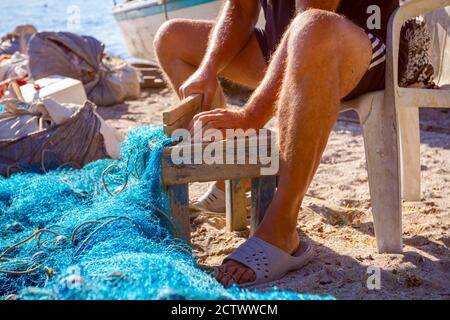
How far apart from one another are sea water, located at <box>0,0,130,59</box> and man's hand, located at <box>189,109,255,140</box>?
10.7 meters

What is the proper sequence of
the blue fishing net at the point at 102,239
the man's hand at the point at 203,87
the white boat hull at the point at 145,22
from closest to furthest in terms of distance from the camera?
the blue fishing net at the point at 102,239, the man's hand at the point at 203,87, the white boat hull at the point at 145,22

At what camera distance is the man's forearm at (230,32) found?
255 centimetres

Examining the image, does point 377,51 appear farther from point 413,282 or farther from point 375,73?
point 413,282

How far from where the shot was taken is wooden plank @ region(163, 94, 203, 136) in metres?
2.23

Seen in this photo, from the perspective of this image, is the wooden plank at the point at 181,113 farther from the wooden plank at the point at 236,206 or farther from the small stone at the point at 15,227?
the small stone at the point at 15,227

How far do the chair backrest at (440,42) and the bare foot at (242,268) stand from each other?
41.7 inches

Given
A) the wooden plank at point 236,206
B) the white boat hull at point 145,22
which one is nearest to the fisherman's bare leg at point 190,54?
the wooden plank at point 236,206

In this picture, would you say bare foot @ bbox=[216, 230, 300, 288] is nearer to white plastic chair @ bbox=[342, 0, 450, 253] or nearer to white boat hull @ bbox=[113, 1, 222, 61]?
white plastic chair @ bbox=[342, 0, 450, 253]

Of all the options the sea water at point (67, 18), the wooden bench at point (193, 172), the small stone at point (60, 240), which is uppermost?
the sea water at point (67, 18)

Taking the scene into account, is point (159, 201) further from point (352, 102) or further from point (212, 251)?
point (352, 102)

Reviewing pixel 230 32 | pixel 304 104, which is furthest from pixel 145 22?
pixel 304 104

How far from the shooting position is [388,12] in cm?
233

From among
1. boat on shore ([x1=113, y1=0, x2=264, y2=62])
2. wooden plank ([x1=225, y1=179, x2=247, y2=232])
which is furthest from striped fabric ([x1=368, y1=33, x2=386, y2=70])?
boat on shore ([x1=113, y1=0, x2=264, y2=62])
